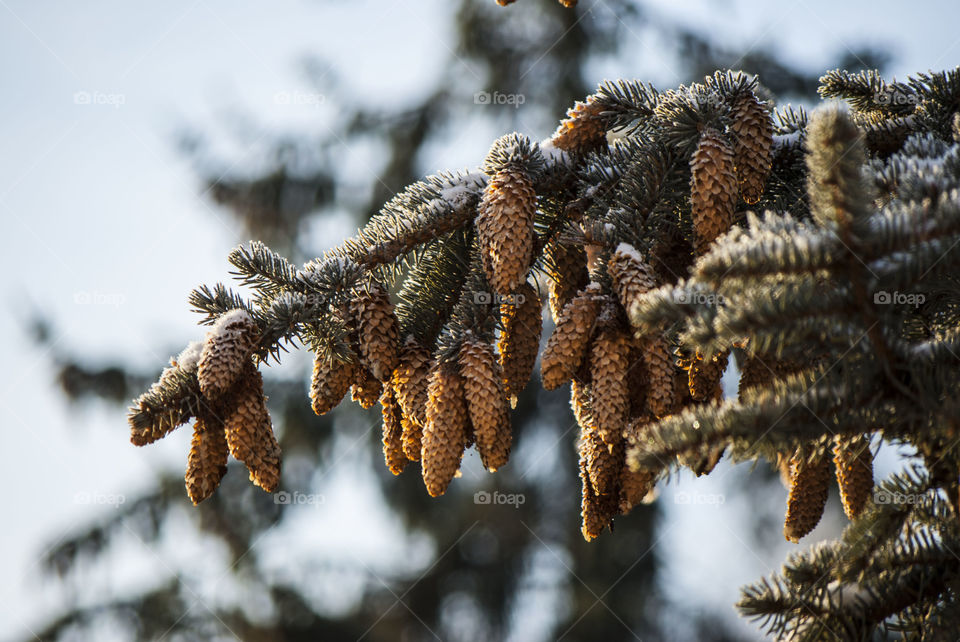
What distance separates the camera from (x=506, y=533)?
18.1 feet

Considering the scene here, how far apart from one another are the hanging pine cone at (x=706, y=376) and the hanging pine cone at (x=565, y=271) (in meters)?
0.29

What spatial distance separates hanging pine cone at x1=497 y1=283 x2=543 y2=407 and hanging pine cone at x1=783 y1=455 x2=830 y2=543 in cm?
44

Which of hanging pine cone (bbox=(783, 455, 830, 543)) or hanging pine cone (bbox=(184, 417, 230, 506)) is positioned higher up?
hanging pine cone (bbox=(783, 455, 830, 543))

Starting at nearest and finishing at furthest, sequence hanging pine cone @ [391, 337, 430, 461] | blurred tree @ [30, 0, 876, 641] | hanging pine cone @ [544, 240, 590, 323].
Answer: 1. hanging pine cone @ [391, 337, 430, 461]
2. hanging pine cone @ [544, 240, 590, 323]
3. blurred tree @ [30, 0, 876, 641]

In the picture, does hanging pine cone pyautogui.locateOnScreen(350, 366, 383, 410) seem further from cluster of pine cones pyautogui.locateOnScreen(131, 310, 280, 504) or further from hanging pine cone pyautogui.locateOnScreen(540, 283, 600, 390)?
hanging pine cone pyautogui.locateOnScreen(540, 283, 600, 390)

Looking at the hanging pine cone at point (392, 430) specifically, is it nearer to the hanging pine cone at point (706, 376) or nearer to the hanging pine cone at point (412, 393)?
the hanging pine cone at point (412, 393)

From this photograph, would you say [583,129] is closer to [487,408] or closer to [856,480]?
[487,408]

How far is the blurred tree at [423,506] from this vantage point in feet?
17.7

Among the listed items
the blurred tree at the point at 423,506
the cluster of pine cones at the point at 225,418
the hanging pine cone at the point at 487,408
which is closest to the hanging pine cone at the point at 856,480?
the hanging pine cone at the point at 487,408

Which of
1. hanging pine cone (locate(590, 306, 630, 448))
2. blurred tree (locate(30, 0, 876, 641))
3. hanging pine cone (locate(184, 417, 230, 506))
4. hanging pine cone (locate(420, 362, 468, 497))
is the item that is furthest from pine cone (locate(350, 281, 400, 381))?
blurred tree (locate(30, 0, 876, 641))

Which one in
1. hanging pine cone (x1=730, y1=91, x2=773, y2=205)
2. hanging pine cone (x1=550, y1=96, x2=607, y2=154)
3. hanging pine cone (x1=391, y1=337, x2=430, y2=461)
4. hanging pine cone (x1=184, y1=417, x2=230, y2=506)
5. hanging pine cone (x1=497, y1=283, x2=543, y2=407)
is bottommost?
hanging pine cone (x1=184, y1=417, x2=230, y2=506)

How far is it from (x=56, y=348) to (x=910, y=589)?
212 inches

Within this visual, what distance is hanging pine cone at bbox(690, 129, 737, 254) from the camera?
1188 mm

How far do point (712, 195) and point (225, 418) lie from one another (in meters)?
0.79
